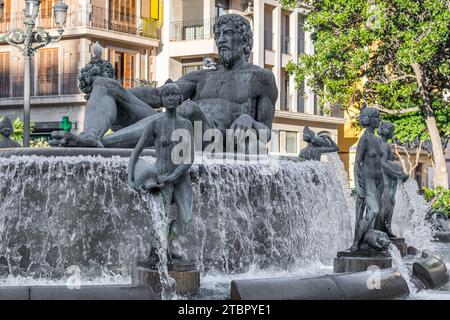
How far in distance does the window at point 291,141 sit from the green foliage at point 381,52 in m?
15.0

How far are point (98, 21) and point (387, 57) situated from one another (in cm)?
1424

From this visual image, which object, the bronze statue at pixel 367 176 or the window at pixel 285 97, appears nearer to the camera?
the bronze statue at pixel 367 176

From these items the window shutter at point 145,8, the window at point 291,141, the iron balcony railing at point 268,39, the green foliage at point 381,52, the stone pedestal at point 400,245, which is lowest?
the stone pedestal at point 400,245

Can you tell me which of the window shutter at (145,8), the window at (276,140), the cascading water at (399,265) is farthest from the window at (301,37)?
the cascading water at (399,265)

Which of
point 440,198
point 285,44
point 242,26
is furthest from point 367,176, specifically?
point 285,44

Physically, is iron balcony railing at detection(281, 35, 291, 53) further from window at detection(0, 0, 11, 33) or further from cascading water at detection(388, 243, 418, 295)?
cascading water at detection(388, 243, 418, 295)

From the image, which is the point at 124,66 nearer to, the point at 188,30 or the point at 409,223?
the point at 188,30

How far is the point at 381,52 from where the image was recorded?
32.8 m

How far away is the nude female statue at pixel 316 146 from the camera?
13188 millimetres

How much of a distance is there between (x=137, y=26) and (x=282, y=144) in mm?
9452

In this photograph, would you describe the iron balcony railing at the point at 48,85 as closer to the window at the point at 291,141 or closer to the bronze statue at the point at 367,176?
the window at the point at 291,141

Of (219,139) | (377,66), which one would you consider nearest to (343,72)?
(377,66)

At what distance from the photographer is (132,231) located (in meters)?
10.2

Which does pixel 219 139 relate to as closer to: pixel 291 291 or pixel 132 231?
pixel 132 231
